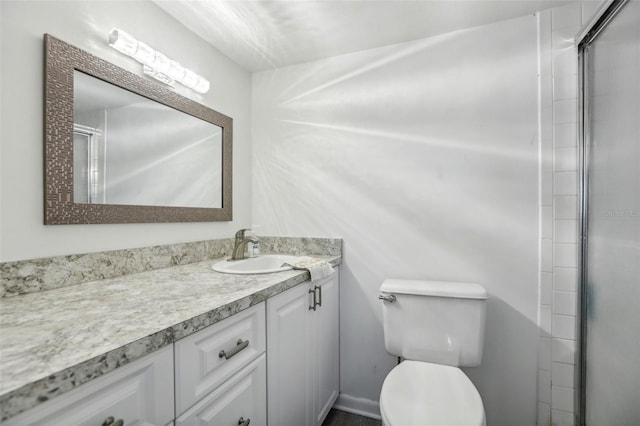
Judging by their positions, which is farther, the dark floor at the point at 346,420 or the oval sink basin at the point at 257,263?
the dark floor at the point at 346,420

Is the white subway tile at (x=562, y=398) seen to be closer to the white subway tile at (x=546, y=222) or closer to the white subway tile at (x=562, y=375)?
the white subway tile at (x=562, y=375)

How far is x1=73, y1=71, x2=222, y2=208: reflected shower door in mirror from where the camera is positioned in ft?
3.75

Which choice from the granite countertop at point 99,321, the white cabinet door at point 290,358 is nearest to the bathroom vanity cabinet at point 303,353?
the white cabinet door at point 290,358

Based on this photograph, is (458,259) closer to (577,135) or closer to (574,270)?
(574,270)

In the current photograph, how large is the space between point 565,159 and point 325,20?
138 cm

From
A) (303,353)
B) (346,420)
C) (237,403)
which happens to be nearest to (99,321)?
(237,403)

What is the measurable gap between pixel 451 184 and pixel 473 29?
848mm

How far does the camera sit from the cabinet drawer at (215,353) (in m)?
0.77

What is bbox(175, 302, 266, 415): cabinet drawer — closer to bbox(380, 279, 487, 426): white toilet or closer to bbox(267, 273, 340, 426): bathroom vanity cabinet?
bbox(267, 273, 340, 426): bathroom vanity cabinet

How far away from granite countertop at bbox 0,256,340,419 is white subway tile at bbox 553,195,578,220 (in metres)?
1.33

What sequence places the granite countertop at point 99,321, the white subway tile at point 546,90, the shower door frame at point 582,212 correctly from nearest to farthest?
the granite countertop at point 99,321 → the shower door frame at point 582,212 → the white subway tile at point 546,90

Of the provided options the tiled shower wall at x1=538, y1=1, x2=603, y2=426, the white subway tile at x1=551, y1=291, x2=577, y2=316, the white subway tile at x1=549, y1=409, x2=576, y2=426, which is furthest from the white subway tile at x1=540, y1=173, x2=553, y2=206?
the white subway tile at x1=549, y1=409, x2=576, y2=426

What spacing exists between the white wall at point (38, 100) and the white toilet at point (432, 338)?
120cm

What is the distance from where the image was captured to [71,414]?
553 millimetres
